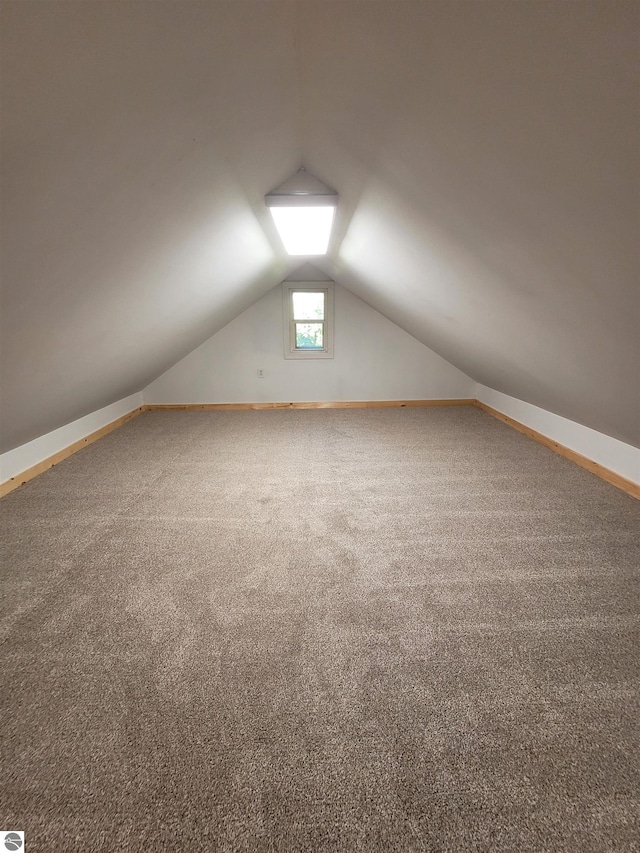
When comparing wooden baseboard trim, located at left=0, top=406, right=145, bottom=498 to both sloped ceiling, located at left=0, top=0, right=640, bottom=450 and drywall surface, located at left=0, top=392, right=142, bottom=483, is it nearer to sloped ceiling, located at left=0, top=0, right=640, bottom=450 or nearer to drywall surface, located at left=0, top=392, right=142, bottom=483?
drywall surface, located at left=0, top=392, right=142, bottom=483

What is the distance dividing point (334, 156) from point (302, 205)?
0.45 m

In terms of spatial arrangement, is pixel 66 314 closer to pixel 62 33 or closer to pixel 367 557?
pixel 62 33

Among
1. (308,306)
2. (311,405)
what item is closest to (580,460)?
(311,405)

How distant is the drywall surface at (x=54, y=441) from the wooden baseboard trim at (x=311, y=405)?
685 mm

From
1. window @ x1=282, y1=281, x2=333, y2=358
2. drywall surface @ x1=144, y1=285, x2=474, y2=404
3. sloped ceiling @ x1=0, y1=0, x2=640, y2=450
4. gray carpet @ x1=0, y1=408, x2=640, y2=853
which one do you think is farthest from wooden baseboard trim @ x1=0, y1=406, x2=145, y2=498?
window @ x1=282, y1=281, x2=333, y2=358

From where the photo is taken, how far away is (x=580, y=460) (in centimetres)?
343

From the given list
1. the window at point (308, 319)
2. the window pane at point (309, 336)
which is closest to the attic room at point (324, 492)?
the window at point (308, 319)

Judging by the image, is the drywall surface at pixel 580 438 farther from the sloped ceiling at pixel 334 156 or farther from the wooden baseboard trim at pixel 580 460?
the sloped ceiling at pixel 334 156

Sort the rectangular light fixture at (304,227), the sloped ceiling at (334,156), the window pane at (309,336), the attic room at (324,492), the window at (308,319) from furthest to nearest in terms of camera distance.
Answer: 1. the window pane at (309,336)
2. the window at (308,319)
3. the rectangular light fixture at (304,227)
4. the attic room at (324,492)
5. the sloped ceiling at (334,156)

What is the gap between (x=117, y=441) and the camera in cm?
417

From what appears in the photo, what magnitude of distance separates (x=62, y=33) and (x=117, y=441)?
377 cm

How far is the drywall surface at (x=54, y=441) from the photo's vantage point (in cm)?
305

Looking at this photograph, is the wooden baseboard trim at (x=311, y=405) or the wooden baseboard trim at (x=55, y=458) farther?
the wooden baseboard trim at (x=311, y=405)

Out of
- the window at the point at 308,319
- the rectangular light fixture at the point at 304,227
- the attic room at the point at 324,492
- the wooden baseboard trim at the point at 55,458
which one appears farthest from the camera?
the window at the point at 308,319
